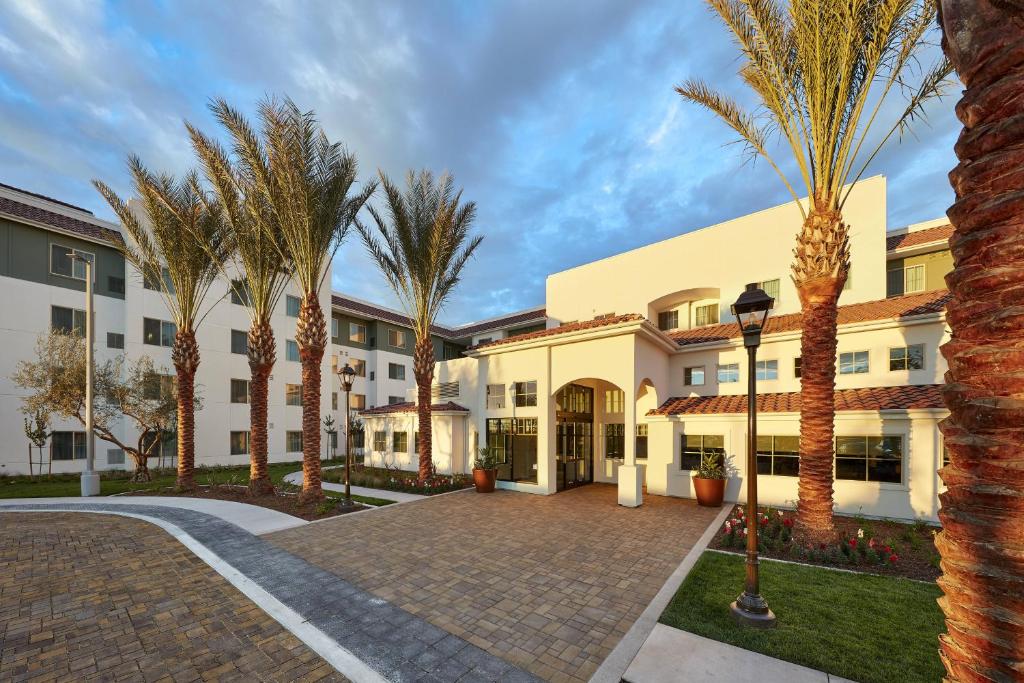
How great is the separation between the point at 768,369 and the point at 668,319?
7106 millimetres

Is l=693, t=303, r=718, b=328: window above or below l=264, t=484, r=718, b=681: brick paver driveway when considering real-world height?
above

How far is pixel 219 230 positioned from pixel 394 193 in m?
6.93

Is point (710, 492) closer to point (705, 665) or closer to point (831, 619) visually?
point (831, 619)

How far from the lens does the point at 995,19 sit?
6.86ft

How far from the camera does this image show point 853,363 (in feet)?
47.4

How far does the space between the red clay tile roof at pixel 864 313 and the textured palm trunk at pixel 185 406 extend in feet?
66.3

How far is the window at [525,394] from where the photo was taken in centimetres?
1623

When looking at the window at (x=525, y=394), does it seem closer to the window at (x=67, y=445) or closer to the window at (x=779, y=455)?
the window at (x=779, y=455)

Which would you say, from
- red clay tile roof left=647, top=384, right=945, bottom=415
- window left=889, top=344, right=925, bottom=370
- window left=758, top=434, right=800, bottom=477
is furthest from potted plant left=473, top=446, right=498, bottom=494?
window left=889, top=344, right=925, bottom=370

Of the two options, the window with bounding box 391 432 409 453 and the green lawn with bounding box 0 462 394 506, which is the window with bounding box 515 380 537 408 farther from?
the window with bounding box 391 432 409 453

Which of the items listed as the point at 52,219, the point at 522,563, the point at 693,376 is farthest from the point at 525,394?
the point at 52,219

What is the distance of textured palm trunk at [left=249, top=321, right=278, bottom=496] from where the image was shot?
14664mm

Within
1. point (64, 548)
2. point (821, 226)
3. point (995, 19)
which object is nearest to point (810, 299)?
point (821, 226)

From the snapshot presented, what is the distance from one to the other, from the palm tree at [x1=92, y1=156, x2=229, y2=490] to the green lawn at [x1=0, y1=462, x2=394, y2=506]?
11.7ft
